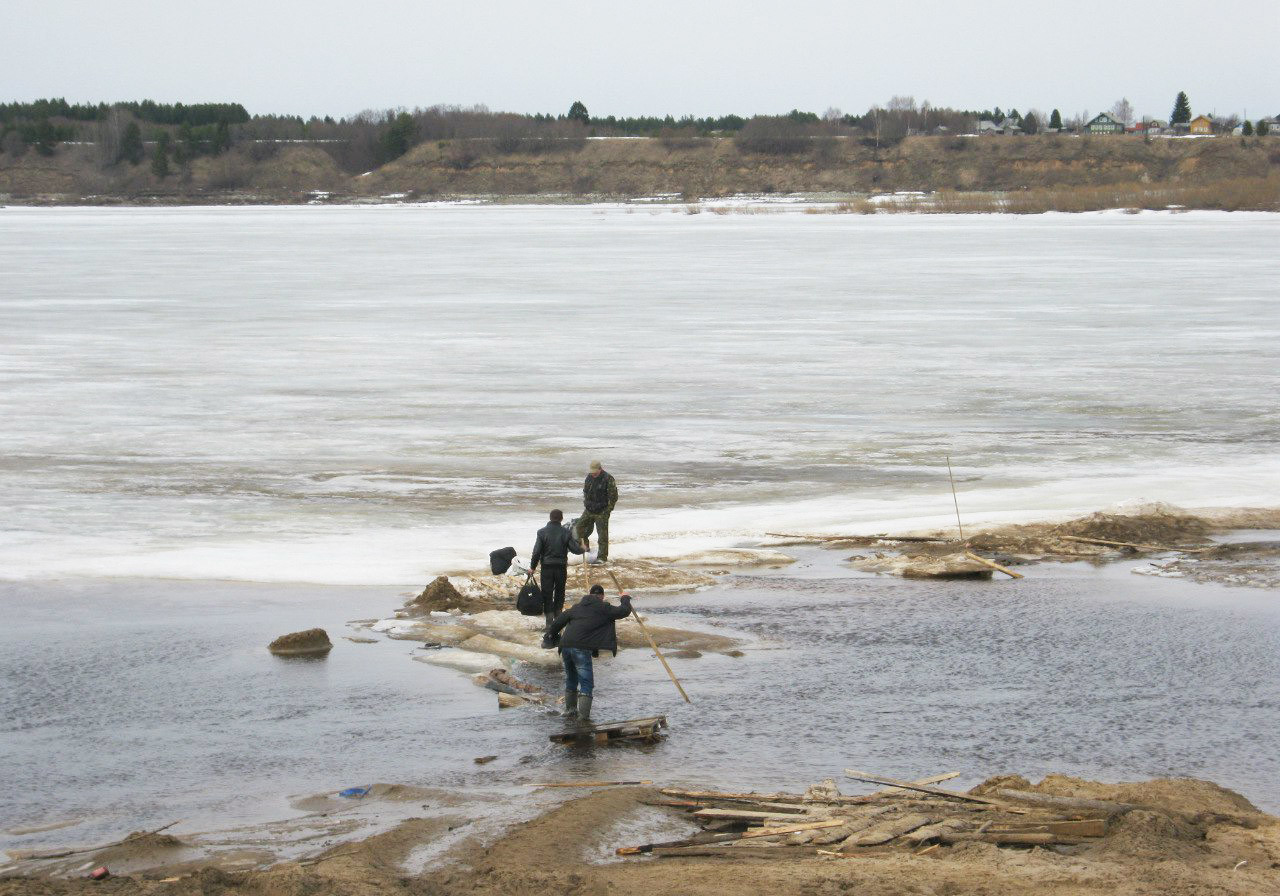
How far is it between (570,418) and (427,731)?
14053 mm

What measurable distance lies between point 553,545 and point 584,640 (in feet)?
7.65

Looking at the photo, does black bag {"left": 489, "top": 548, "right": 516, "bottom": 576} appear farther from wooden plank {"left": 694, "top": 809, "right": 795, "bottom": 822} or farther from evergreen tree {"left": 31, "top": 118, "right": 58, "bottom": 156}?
evergreen tree {"left": 31, "top": 118, "right": 58, "bottom": 156}

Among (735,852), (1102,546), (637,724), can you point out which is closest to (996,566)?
(1102,546)

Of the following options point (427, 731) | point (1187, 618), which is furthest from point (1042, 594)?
point (427, 731)

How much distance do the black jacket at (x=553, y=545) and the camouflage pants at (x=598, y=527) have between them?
7.76 ft

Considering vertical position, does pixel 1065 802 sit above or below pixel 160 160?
below

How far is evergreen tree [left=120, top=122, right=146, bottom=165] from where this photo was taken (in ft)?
591

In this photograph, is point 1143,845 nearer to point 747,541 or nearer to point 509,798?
point 509,798

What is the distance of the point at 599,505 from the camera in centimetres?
1645

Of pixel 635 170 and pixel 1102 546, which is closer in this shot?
pixel 1102 546

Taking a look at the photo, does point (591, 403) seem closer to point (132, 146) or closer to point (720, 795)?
point (720, 795)

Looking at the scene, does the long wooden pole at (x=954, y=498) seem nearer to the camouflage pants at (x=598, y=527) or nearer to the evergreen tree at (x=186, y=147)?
the camouflage pants at (x=598, y=527)

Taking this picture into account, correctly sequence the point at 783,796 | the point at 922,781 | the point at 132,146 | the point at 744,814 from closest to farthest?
the point at 744,814, the point at 783,796, the point at 922,781, the point at 132,146

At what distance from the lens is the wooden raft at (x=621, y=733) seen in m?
11.2
